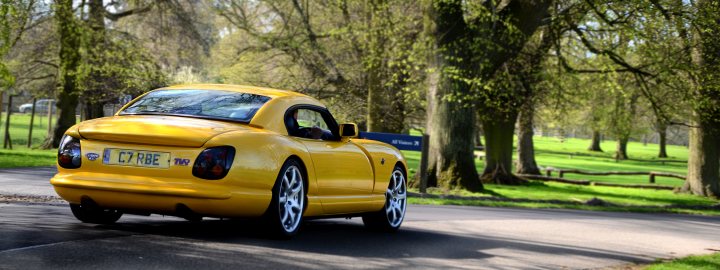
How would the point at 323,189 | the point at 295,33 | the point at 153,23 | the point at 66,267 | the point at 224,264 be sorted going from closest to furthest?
the point at 66,267
the point at 224,264
the point at 323,189
the point at 295,33
the point at 153,23

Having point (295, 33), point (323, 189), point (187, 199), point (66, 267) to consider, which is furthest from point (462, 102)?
point (66, 267)

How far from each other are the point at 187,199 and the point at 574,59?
92.8ft

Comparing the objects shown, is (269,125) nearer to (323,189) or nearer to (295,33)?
(323,189)

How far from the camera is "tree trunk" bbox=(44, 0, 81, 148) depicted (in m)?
32.3

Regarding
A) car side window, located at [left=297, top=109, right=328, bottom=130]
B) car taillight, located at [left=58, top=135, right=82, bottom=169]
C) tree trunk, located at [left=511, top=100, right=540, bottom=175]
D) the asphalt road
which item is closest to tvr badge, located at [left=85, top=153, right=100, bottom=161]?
car taillight, located at [left=58, top=135, right=82, bottom=169]

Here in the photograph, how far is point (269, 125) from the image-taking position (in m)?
9.39

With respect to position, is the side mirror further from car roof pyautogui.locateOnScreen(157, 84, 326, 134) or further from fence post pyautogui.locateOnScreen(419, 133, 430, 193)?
fence post pyautogui.locateOnScreen(419, 133, 430, 193)

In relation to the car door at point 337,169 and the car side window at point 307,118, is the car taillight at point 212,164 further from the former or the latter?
the car side window at point 307,118

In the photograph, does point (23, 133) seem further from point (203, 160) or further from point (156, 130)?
point (203, 160)

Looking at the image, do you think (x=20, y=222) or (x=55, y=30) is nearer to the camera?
(x=20, y=222)

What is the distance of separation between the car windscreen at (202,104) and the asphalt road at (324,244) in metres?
1.06

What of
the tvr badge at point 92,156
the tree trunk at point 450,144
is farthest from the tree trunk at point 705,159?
the tvr badge at point 92,156

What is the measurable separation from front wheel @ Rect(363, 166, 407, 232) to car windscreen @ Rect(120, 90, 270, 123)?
237cm

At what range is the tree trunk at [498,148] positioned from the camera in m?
34.8
